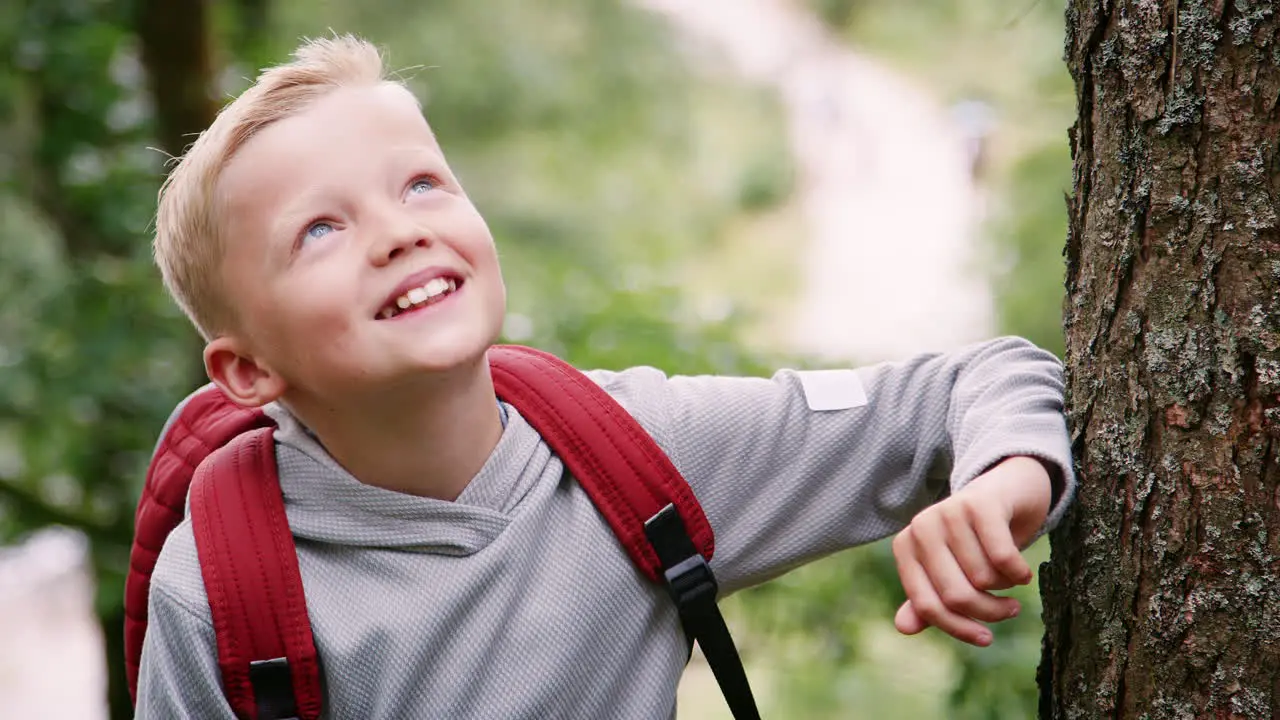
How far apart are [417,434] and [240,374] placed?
256mm

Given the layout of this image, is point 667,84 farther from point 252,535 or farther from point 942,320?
point 252,535

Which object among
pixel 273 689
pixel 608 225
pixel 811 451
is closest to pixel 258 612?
pixel 273 689

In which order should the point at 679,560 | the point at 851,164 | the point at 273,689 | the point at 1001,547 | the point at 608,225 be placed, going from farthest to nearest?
1. the point at 851,164
2. the point at 608,225
3. the point at 679,560
4. the point at 273,689
5. the point at 1001,547

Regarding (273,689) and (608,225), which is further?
(608,225)

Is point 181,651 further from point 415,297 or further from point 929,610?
point 929,610

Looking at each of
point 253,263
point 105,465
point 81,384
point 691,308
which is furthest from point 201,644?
point 105,465

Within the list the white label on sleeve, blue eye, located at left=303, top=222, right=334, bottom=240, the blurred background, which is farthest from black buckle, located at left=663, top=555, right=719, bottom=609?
the blurred background

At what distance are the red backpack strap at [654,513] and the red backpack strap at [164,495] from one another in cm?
51

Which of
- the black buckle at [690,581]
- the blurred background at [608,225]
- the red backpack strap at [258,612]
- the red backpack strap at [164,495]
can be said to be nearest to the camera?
the red backpack strap at [258,612]

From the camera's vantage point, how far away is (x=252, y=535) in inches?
57.0

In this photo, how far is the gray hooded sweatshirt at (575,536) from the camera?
4.67 ft

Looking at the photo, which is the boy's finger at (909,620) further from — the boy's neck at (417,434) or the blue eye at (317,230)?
the blue eye at (317,230)

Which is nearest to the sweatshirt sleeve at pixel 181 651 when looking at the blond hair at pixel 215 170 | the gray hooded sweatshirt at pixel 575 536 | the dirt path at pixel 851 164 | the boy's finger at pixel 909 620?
the gray hooded sweatshirt at pixel 575 536

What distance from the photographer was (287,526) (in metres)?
1.47
